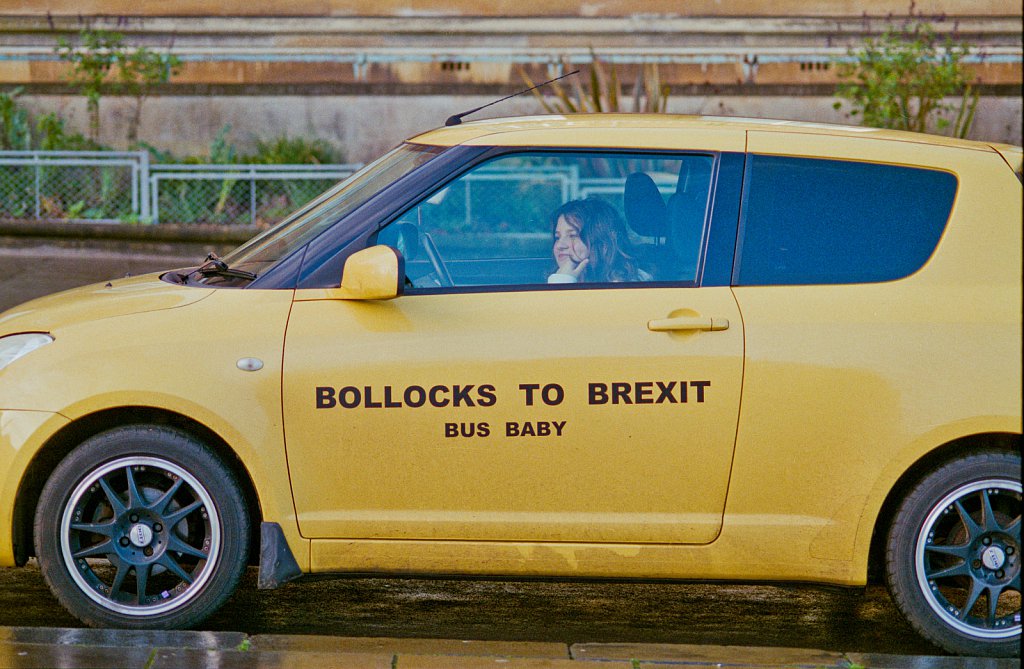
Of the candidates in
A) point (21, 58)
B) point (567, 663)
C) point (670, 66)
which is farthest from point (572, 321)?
point (21, 58)

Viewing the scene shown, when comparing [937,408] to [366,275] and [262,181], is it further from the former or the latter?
[262,181]

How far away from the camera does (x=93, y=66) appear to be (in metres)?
17.5

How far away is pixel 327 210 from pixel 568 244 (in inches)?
34.3

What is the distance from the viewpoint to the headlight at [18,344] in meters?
4.51

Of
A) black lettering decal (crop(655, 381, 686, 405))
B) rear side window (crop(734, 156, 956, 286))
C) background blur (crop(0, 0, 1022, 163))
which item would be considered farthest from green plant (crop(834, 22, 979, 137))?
black lettering decal (crop(655, 381, 686, 405))

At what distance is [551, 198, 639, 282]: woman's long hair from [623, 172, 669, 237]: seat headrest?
55 mm

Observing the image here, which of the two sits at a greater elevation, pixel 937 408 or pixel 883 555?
pixel 937 408

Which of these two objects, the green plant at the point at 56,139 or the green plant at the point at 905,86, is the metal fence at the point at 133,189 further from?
the green plant at the point at 905,86

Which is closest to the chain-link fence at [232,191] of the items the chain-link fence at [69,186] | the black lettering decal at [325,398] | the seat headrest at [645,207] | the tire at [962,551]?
the chain-link fence at [69,186]

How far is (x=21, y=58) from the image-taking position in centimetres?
2073

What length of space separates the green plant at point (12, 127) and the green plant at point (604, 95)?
6353 millimetres

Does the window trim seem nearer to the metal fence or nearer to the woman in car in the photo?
the woman in car

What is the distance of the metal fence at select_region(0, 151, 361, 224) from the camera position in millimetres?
15656

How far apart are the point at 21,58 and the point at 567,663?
1906 cm
